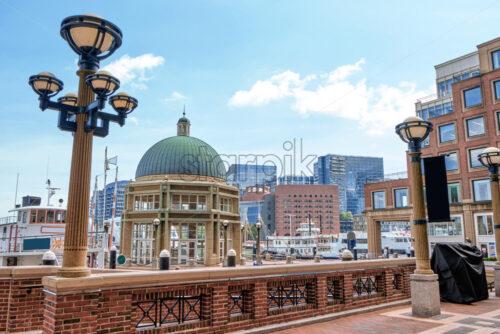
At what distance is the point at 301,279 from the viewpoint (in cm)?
1015

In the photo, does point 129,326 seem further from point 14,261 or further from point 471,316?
point 14,261

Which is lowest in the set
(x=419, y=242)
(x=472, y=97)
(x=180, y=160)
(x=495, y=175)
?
(x=419, y=242)

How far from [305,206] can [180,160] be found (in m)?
148

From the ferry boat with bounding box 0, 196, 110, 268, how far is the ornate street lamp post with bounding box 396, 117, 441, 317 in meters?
24.7

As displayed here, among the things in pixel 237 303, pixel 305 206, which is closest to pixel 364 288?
pixel 237 303

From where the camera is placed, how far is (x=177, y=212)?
114ft

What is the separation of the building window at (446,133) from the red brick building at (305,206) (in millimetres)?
132826

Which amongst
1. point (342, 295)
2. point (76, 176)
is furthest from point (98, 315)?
point (342, 295)

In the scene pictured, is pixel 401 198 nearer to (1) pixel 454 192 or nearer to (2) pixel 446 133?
(1) pixel 454 192

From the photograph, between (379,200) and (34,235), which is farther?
(379,200)

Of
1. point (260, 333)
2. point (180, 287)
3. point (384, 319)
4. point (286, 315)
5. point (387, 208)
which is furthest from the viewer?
point (387, 208)

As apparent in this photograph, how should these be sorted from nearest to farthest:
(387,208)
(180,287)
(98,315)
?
(98,315), (180,287), (387,208)

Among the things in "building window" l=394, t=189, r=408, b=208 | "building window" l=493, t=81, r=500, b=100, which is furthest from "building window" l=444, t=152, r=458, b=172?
"building window" l=493, t=81, r=500, b=100

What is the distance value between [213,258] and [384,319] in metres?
25.9
